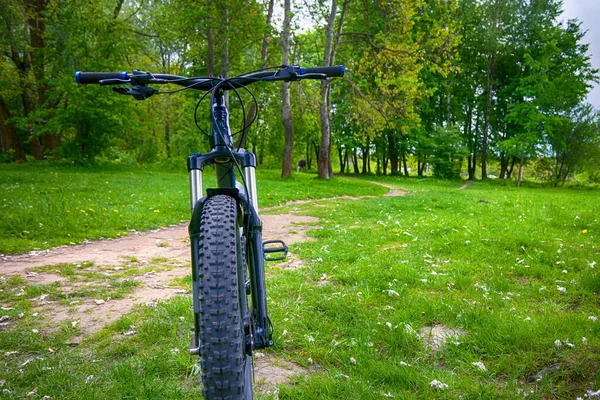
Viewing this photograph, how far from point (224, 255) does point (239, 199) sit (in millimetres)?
588

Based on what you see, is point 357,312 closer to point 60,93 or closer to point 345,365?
point 345,365

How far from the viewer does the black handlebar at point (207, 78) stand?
234 centimetres

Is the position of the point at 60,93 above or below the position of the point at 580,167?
above

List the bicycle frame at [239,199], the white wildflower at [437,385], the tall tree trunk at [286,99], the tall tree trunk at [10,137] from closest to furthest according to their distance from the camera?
1. the bicycle frame at [239,199]
2. the white wildflower at [437,385]
3. the tall tree trunk at [286,99]
4. the tall tree trunk at [10,137]

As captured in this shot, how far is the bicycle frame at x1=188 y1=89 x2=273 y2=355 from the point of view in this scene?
7.07 feet

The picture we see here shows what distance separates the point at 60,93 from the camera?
781 inches

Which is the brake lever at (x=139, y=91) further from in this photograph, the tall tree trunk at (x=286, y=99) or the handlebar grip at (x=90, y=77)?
the tall tree trunk at (x=286, y=99)

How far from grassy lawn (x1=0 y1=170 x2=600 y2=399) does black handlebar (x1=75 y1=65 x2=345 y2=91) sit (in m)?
2.14

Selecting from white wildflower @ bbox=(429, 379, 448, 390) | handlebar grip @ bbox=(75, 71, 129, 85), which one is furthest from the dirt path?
handlebar grip @ bbox=(75, 71, 129, 85)

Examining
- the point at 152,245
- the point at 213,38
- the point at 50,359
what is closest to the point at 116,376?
the point at 50,359

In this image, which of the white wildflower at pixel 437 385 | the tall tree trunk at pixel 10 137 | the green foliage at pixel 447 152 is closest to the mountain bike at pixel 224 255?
the white wildflower at pixel 437 385

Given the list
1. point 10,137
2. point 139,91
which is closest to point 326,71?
point 139,91

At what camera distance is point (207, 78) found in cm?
243

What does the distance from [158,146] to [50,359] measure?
4144cm
